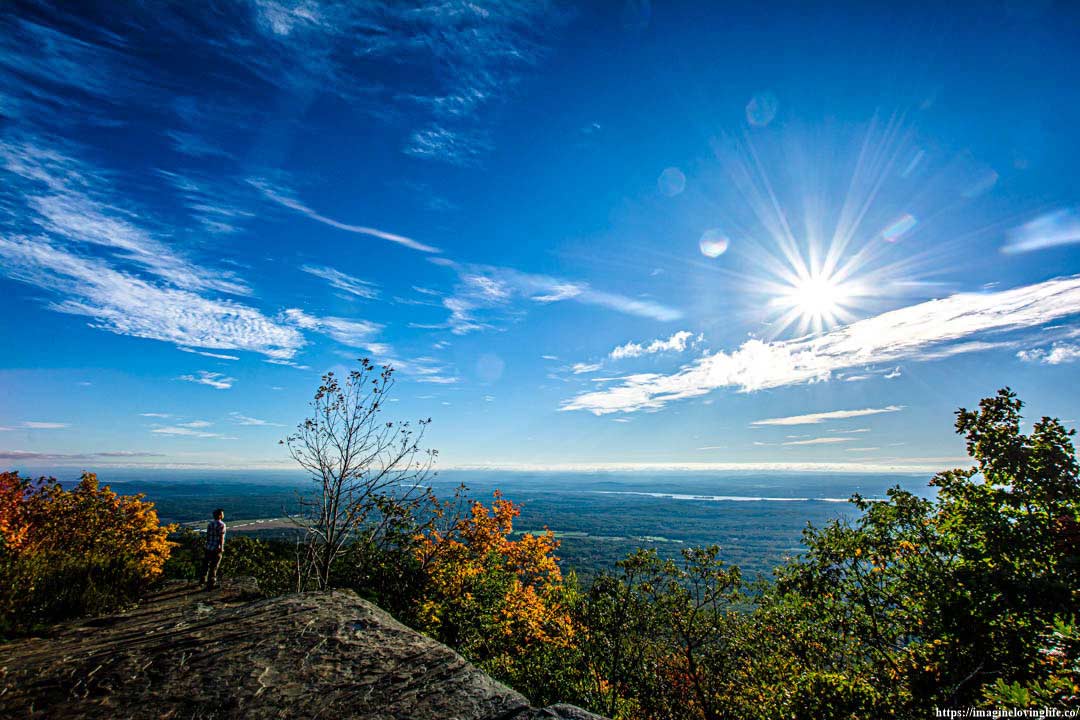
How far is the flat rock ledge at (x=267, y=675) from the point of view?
12.4ft

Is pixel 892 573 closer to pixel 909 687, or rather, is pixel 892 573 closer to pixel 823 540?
pixel 823 540

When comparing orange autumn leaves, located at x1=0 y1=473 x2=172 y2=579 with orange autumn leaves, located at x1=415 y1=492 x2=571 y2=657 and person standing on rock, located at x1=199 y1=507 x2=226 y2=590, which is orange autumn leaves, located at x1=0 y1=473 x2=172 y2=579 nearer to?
person standing on rock, located at x1=199 y1=507 x2=226 y2=590

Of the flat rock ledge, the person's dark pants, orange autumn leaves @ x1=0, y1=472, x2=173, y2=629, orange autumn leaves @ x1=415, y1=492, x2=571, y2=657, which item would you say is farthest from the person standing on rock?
the flat rock ledge

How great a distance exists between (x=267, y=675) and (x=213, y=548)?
12.0 meters

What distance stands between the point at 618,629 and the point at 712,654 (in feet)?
14.1

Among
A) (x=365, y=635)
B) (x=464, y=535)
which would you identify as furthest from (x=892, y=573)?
(x=464, y=535)

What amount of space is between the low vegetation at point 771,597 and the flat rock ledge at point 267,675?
4092mm

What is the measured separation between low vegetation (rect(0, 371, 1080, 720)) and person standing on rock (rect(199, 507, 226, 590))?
1518mm

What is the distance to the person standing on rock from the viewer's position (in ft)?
42.8

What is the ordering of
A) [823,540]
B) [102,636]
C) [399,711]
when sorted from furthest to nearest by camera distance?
1. [823,540]
2. [102,636]
3. [399,711]

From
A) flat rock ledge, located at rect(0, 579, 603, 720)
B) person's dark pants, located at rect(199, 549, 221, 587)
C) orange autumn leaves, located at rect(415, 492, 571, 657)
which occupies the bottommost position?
orange autumn leaves, located at rect(415, 492, 571, 657)

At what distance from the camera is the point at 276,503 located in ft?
471

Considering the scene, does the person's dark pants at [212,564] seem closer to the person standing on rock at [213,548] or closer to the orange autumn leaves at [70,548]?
the person standing on rock at [213,548]

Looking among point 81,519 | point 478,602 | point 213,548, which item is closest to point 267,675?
point 213,548
